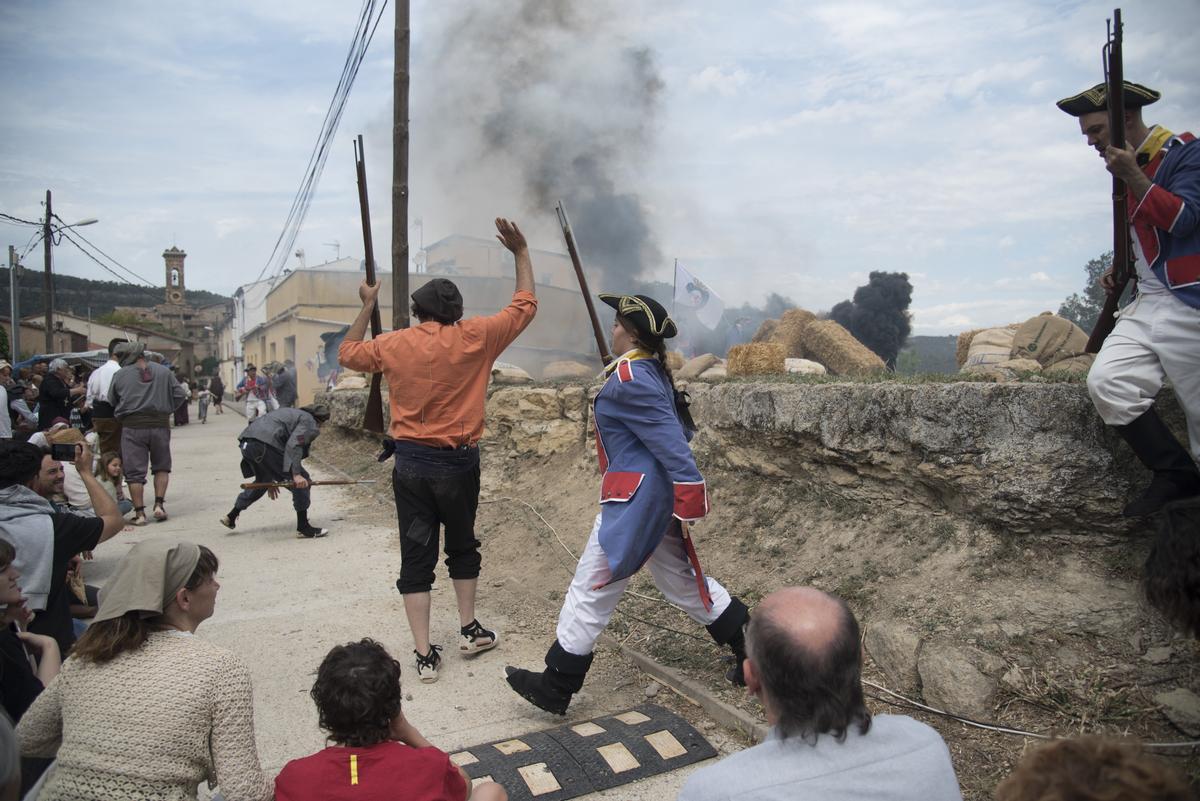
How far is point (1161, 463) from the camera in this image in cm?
307

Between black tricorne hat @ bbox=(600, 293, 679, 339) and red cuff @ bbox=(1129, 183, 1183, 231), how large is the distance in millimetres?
1775

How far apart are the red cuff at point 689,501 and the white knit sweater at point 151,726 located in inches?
69.5

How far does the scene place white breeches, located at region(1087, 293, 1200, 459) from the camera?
9.93ft

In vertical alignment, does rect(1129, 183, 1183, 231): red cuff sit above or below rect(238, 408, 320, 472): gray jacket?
above

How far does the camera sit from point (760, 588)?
4758mm

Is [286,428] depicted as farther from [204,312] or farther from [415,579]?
[204,312]

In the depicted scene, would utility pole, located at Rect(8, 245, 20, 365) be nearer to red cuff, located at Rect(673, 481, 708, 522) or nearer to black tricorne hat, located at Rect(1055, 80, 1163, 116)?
red cuff, located at Rect(673, 481, 708, 522)

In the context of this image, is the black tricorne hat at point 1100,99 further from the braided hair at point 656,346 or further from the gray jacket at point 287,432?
the gray jacket at point 287,432

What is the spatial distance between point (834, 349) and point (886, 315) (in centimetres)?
620

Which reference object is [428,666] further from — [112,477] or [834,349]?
[834,349]

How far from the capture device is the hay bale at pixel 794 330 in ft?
43.7

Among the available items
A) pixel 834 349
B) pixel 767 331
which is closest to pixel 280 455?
pixel 834 349

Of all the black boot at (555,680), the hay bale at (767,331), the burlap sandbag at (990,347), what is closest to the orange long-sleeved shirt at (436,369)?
the black boot at (555,680)

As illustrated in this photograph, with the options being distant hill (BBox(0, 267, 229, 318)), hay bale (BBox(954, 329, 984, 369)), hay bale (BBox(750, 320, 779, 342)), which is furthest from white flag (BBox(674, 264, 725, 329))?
distant hill (BBox(0, 267, 229, 318))
